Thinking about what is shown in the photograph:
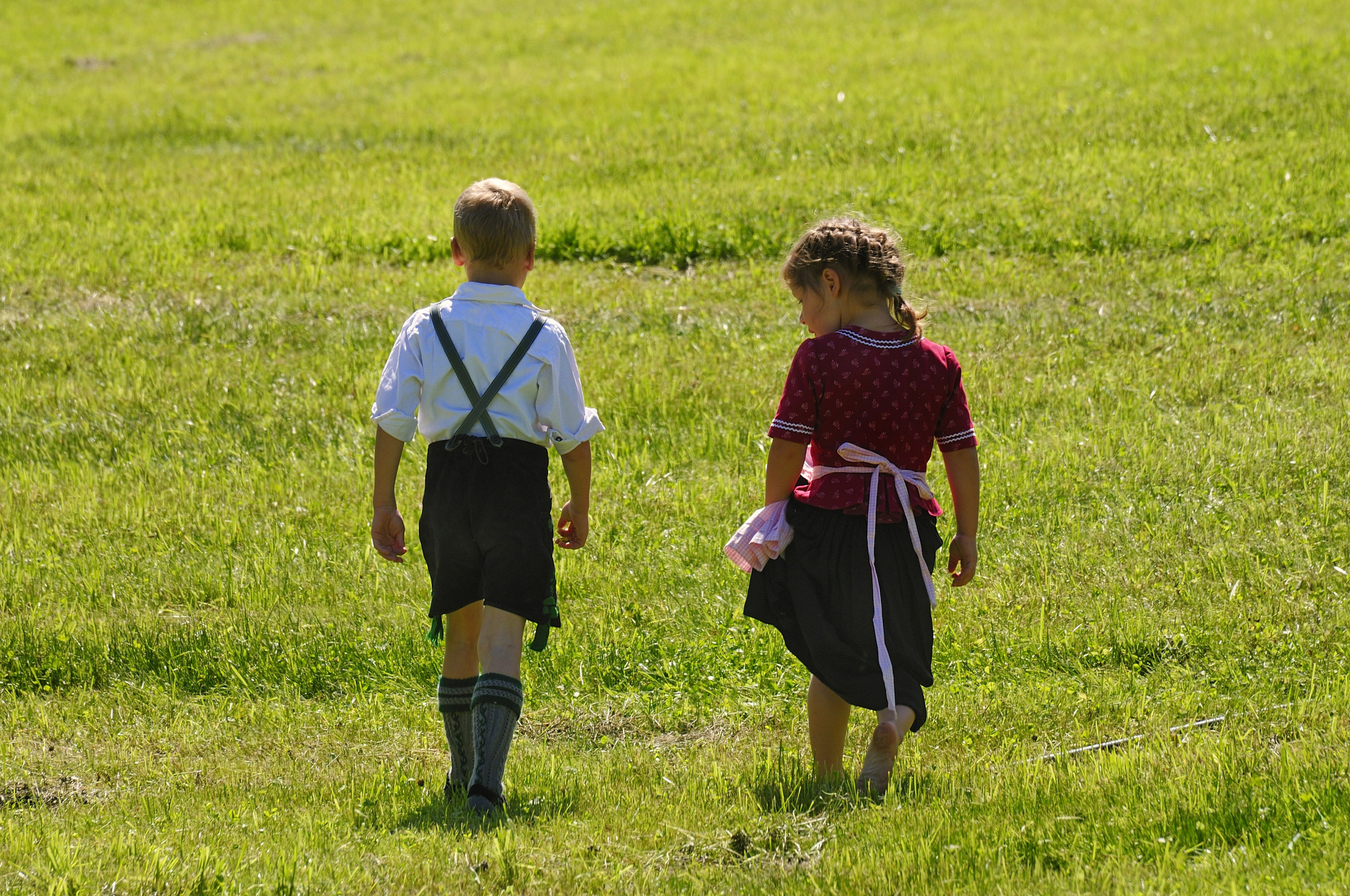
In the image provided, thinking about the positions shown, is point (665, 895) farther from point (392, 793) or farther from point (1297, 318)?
point (1297, 318)

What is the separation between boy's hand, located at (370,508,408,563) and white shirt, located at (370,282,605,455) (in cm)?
25

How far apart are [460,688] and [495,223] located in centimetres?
145

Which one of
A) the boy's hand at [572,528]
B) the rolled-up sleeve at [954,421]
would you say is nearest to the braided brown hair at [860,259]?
the rolled-up sleeve at [954,421]

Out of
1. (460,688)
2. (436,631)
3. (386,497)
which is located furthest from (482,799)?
(386,497)

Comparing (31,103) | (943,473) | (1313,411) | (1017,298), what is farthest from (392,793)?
(31,103)

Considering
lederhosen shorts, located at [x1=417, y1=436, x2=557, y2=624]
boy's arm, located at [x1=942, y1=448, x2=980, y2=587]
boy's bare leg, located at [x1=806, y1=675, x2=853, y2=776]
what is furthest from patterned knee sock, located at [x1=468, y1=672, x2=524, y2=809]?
boy's arm, located at [x1=942, y1=448, x2=980, y2=587]

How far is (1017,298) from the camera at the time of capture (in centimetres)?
993

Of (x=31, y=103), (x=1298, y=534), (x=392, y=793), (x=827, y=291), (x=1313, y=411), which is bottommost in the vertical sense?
(x=392, y=793)

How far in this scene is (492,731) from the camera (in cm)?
391

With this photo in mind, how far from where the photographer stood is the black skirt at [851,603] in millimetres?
3912

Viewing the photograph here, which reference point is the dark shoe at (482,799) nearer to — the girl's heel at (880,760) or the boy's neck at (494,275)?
the girl's heel at (880,760)

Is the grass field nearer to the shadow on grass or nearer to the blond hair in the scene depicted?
the shadow on grass

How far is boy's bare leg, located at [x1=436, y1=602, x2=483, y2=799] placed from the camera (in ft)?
13.7

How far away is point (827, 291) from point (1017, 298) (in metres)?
6.36
